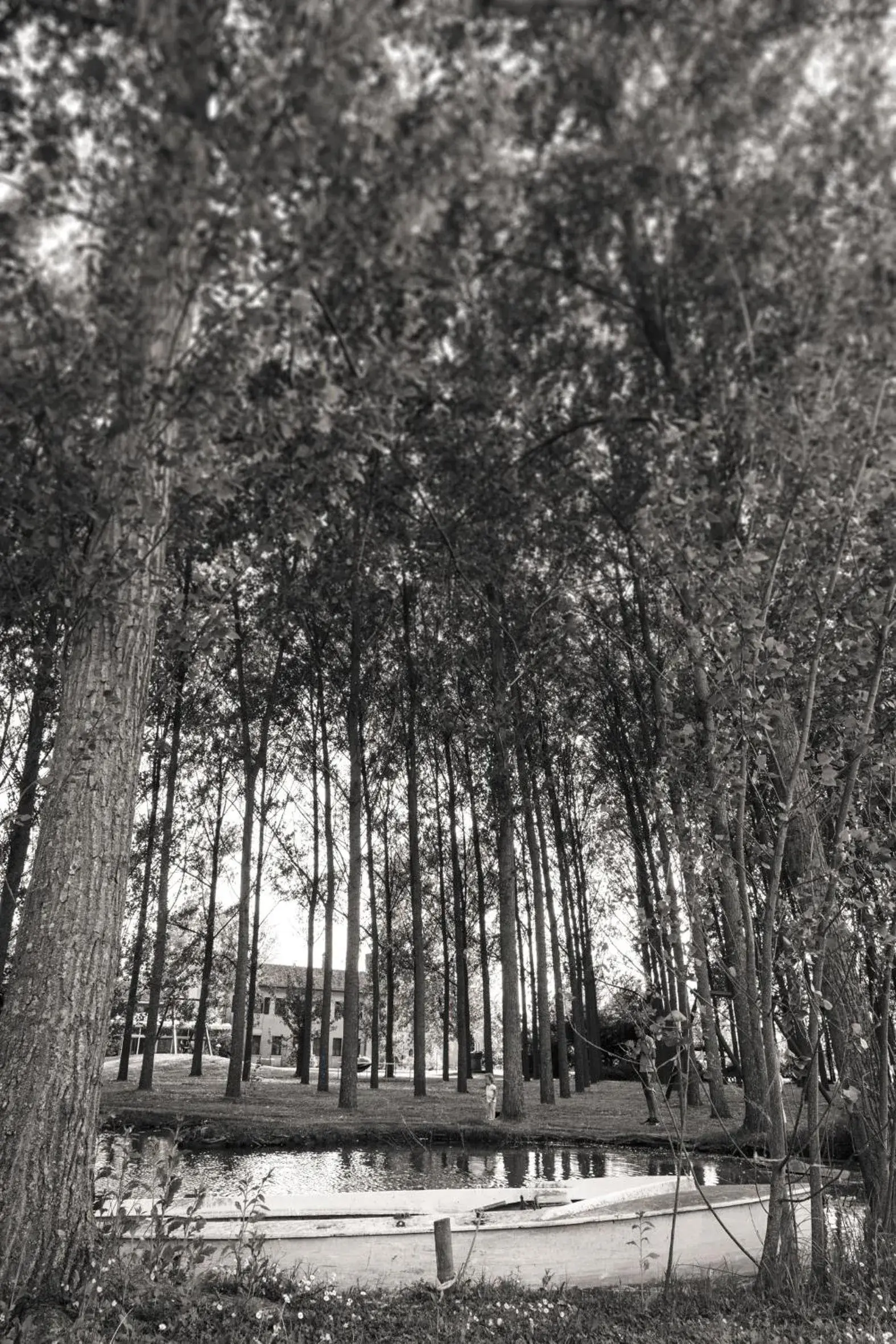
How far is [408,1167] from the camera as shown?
38.5 feet

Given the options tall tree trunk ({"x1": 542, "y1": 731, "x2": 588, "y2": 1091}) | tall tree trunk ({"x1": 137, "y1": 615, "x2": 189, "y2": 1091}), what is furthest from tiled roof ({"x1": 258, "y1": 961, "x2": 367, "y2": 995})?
tall tree trunk ({"x1": 137, "y1": 615, "x2": 189, "y2": 1091})

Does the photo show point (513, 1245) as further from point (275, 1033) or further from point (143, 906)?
point (275, 1033)

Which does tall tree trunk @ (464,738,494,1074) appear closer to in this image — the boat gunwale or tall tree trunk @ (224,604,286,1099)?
tall tree trunk @ (224,604,286,1099)

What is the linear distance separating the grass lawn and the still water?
20 cm

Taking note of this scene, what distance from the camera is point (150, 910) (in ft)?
73.4

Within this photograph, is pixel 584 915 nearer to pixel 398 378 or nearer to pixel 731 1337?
pixel 731 1337

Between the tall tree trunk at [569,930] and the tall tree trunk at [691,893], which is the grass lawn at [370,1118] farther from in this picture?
the tall tree trunk at [691,893]

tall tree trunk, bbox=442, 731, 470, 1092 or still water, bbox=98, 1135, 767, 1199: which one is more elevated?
tall tree trunk, bbox=442, 731, 470, 1092

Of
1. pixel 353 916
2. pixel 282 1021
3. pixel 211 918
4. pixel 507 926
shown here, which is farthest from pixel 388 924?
pixel 282 1021

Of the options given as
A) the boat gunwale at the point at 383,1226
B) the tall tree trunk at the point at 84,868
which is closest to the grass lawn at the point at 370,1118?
the boat gunwale at the point at 383,1226

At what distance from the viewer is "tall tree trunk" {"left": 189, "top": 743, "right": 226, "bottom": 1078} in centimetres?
1972

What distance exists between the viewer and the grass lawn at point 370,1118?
12703 mm

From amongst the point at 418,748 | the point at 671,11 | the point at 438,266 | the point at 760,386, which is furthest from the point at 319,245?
the point at 418,748

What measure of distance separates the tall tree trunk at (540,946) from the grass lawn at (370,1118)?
0.59 metres
